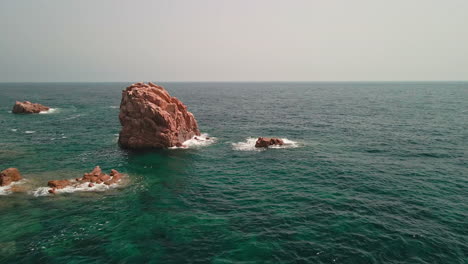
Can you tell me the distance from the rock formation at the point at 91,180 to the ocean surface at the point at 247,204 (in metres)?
2.12

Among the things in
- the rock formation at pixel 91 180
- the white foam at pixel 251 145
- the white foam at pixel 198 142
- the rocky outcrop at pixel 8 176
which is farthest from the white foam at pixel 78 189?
the white foam at pixel 251 145

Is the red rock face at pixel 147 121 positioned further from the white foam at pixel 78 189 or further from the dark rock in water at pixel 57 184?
the dark rock in water at pixel 57 184

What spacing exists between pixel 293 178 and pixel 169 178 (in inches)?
776

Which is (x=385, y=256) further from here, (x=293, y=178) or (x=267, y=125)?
(x=267, y=125)

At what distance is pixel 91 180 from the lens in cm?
4022

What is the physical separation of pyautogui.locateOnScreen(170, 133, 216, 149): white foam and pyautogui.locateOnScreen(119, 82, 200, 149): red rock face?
2085mm

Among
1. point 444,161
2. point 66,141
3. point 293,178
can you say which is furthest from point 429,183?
point 66,141

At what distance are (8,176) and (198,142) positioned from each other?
35.5 meters

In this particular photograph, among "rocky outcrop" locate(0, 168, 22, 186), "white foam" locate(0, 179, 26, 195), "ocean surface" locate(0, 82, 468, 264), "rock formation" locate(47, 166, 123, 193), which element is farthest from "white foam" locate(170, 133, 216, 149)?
"white foam" locate(0, 179, 26, 195)

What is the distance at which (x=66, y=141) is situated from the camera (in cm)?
6569

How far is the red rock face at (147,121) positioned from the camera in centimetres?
5731

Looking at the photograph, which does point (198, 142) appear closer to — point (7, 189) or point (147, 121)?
point (147, 121)

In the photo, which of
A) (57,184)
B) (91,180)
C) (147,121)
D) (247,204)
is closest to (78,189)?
(91,180)

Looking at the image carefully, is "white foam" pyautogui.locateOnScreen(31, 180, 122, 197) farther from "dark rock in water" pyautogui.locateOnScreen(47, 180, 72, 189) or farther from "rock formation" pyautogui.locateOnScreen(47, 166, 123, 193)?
"dark rock in water" pyautogui.locateOnScreen(47, 180, 72, 189)
